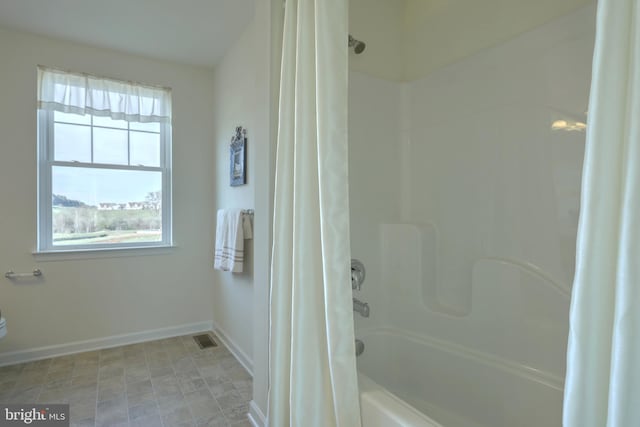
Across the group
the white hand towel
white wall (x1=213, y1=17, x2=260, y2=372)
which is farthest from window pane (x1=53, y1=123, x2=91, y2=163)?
the white hand towel

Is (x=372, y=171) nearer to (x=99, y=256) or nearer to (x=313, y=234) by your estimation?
(x=313, y=234)

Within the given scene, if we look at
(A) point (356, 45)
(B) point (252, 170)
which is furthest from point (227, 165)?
(A) point (356, 45)

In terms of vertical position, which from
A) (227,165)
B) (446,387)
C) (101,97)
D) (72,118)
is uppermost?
(101,97)

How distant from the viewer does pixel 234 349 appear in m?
2.58

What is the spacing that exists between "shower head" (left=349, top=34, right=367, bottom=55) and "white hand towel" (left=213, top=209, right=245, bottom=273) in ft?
4.40

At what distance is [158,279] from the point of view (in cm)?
289

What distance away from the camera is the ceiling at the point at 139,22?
205cm

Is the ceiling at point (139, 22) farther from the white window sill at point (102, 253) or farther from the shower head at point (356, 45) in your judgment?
the white window sill at point (102, 253)

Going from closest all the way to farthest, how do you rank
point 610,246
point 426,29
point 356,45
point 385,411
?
point 610,246, point 385,411, point 356,45, point 426,29

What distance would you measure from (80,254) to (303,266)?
2433 millimetres

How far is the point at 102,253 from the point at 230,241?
1203mm

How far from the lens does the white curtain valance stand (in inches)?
95.8

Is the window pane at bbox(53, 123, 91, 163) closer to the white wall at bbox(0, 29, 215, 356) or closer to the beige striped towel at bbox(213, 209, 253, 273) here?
the white wall at bbox(0, 29, 215, 356)

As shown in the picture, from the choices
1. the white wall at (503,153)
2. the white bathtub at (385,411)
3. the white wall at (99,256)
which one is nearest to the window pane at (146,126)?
the white wall at (99,256)
